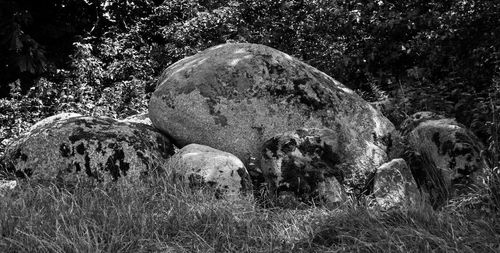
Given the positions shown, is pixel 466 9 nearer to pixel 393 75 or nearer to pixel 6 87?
pixel 393 75

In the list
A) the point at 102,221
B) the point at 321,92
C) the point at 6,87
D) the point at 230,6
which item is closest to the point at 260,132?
the point at 321,92

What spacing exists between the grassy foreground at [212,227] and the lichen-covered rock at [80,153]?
0.62 metres

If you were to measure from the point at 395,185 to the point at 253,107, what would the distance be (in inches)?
62.3

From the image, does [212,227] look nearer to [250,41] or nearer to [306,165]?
[306,165]

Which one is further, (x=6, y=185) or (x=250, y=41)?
(x=250, y=41)

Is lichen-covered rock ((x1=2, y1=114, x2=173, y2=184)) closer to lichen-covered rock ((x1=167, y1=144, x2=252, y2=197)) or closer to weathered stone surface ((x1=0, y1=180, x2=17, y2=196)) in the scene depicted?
weathered stone surface ((x1=0, y1=180, x2=17, y2=196))

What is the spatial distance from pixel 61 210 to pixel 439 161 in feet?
Answer: 10.9

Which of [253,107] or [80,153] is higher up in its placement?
[253,107]

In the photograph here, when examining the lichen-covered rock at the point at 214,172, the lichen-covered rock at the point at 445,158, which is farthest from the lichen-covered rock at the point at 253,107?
the lichen-covered rock at the point at 214,172

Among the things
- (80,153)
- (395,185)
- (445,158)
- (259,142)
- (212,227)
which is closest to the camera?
(212,227)

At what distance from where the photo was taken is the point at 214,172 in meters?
4.56

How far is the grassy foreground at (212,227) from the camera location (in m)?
3.39

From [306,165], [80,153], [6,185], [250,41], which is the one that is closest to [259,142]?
[306,165]

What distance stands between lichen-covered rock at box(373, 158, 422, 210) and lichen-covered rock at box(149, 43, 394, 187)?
1.47ft
